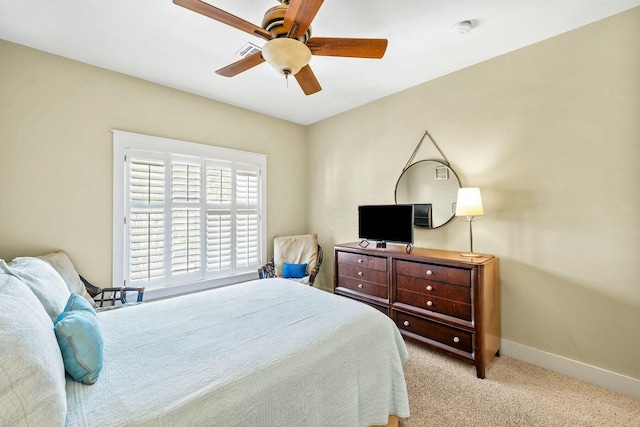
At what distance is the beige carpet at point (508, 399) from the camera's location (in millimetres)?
1782

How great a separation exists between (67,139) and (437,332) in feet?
12.7

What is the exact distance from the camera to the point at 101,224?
2.74m

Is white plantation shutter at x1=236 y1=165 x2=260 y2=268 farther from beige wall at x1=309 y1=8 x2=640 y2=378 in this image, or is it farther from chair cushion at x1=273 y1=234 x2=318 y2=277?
beige wall at x1=309 y1=8 x2=640 y2=378

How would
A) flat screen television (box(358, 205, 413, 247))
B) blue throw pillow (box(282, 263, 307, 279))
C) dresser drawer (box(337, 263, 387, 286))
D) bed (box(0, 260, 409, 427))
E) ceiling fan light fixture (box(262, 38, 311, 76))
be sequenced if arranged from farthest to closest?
blue throw pillow (box(282, 263, 307, 279))
dresser drawer (box(337, 263, 387, 286))
flat screen television (box(358, 205, 413, 247))
ceiling fan light fixture (box(262, 38, 311, 76))
bed (box(0, 260, 409, 427))

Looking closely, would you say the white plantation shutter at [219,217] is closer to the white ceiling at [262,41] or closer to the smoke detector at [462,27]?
the white ceiling at [262,41]

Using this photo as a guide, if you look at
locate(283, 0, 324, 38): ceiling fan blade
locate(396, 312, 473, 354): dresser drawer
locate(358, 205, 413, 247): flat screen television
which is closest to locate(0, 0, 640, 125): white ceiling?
locate(283, 0, 324, 38): ceiling fan blade

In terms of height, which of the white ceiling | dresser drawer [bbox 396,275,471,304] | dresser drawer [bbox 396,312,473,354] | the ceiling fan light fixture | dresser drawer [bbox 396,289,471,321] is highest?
the white ceiling

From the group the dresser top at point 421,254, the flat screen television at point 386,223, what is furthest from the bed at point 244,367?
the flat screen television at point 386,223

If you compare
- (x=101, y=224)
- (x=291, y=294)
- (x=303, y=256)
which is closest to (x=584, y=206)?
(x=291, y=294)

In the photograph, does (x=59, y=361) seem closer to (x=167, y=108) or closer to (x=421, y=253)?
(x=421, y=253)

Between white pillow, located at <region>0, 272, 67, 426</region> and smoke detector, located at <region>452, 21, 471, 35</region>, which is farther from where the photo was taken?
smoke detector, located at <region>452, 21, 471, 35</region>

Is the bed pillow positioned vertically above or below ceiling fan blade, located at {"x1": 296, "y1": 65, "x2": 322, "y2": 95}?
below

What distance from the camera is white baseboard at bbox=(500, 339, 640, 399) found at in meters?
1.99

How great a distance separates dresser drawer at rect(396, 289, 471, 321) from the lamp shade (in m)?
0.79
